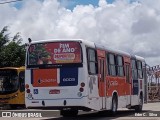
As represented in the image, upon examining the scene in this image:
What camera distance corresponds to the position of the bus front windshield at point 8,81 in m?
29.5

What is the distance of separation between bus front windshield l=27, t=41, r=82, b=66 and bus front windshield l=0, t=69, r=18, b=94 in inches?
427

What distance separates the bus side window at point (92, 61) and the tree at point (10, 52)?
21.2 meters

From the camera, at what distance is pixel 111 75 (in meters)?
21.3

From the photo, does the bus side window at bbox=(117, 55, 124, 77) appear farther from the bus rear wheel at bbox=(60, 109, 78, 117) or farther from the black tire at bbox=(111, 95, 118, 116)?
the bus rear wheel at bbox=(60, 109, 78, 117)

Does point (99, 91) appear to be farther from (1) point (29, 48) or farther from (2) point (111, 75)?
(1) point (29, 48)

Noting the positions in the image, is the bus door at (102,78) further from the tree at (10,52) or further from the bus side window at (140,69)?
the tree at (10,52)

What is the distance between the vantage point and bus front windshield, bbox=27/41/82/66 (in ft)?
59.7

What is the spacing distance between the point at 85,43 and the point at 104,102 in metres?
3.23

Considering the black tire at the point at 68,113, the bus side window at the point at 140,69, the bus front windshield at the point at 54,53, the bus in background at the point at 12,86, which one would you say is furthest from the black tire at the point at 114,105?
the bus in background at the point at 12,86

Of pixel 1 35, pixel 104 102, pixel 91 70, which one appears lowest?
pixel 104 102

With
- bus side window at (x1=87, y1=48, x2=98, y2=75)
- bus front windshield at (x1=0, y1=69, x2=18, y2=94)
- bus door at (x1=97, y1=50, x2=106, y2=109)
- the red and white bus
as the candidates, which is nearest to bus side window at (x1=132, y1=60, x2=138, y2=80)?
bus door at (x1=97, y1=50, x2=106, y2=109)

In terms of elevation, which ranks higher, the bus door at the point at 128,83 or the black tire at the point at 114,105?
the bus door at the point at 128,83

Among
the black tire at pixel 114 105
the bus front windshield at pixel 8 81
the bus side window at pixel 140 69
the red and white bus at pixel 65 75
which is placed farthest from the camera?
the bus front windshield at pixel 8 81

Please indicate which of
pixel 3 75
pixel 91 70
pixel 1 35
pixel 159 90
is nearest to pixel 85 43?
pixel 91 70
